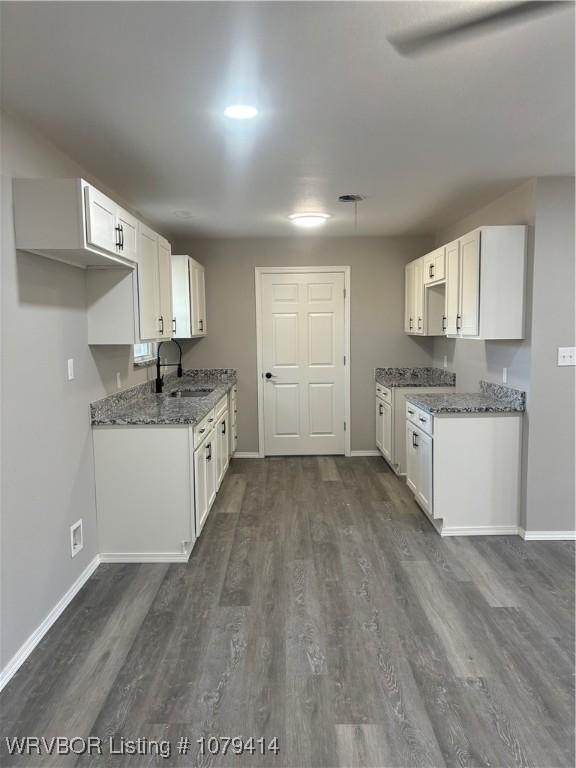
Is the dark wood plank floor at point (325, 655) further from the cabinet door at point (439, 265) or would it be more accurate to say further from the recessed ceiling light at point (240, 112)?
the recessed ceiling light at point (240, 112)

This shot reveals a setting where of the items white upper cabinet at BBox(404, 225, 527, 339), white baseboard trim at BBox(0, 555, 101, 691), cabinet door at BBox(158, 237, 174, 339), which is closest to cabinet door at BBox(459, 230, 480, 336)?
white upper cabinet at BBox(404, 225, 527, 339)

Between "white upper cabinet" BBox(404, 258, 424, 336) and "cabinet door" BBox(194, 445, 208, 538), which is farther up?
"white upper cabinet" BBox(404, 258, 424, 336)

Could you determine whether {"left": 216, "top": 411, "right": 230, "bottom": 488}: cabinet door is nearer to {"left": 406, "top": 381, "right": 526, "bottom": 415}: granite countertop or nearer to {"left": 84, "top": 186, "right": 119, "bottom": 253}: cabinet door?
{"left": 406, "top": 381, "right": 526, "bottom": 415}: granite countertop

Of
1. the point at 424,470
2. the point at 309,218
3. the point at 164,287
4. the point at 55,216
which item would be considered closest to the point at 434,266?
the point at 309,218

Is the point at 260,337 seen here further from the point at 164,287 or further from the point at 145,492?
the point at 145,492

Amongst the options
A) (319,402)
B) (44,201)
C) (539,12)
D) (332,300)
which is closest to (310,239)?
(332,300)

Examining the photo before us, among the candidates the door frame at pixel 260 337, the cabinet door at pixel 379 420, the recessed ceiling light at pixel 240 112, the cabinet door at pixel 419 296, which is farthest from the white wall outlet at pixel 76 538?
the cabinet door at pixel 419 296

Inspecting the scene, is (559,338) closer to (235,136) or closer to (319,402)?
(235,136)

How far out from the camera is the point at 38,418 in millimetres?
2422

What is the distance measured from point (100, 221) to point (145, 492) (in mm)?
1621

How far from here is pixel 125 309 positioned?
9.96ft

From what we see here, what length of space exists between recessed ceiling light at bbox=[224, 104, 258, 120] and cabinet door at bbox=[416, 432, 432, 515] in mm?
2405

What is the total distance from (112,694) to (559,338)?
10.5 feet

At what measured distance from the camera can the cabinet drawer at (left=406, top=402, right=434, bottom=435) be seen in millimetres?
3631
